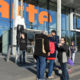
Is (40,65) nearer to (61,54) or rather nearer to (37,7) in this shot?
(61,54)

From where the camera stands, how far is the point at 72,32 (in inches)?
982

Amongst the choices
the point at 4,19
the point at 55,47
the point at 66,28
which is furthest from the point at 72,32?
the point at 55,47

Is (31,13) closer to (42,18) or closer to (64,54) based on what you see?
(42,18)

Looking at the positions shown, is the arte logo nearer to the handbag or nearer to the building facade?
the building facade

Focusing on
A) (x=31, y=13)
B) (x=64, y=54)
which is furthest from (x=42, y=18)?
(x=64, y=54)

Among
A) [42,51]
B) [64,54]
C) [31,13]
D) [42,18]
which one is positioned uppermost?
[31,13]

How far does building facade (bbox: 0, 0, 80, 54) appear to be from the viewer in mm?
15291

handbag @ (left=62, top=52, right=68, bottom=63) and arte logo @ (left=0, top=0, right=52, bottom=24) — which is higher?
arte logo @ (left=0, top=0, right=52, bottom=24)

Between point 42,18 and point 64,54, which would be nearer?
point 64,54

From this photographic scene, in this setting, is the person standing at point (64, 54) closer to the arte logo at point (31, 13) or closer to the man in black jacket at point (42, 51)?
the man in black jacket at point (42, 51)

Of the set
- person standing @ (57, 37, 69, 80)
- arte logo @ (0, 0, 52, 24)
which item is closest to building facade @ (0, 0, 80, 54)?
arte logo @ (0, 0, 52, 24)

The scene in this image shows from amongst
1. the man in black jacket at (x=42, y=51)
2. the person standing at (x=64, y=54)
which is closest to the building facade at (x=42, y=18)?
the man in black jacket at (x=42, y=51)

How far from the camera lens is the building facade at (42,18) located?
50.2ft

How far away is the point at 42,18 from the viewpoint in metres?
19.9
